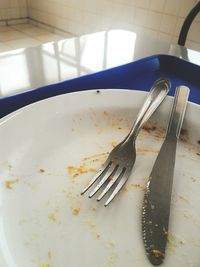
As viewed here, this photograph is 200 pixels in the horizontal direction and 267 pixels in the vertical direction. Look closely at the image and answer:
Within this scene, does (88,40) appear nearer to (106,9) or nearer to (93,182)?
(93,182)

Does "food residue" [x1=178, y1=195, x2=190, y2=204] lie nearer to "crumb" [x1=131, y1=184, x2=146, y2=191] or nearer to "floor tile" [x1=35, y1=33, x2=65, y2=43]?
"crumb" [x1=131, y1=184, x2=146, y2=191]

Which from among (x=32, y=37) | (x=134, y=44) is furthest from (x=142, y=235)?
(x=32, y=37)

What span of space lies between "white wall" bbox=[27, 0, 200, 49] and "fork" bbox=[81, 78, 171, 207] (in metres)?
0.80

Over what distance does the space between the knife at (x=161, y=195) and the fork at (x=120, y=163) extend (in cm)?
3

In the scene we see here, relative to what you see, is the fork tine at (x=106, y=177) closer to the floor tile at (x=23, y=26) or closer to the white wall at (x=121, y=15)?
the white wall at (x=121, y=15)

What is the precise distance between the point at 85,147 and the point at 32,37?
1565 millimetres

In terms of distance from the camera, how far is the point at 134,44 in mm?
748

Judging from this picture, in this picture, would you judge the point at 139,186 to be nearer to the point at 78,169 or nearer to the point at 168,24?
the point at 78,169

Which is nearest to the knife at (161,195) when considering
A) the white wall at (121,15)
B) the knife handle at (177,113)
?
the knife handle at (177,113)

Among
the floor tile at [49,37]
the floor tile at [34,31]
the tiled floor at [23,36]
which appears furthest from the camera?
the floor tile at [34,31]

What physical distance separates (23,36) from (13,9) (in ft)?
1.17

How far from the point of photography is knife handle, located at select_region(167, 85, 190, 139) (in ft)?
1.28

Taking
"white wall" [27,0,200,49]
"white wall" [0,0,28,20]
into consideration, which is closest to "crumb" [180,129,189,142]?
"white wall" [27,0,200,49]

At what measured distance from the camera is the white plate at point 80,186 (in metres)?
0.25
